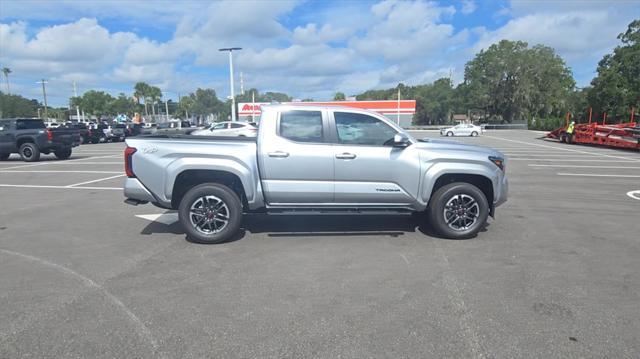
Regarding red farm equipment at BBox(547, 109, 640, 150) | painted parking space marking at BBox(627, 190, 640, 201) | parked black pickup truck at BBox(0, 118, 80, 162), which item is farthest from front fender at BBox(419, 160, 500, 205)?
red farm equipment at BBox(547, 109, 640, 150)

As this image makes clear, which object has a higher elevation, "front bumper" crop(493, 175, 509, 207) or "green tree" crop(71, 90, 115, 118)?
"green tree" crop(71, 90, 115, 118)

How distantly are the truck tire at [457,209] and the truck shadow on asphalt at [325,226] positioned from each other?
0.27 meters

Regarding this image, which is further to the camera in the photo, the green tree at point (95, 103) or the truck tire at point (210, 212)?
the green tree at point (95, 103)

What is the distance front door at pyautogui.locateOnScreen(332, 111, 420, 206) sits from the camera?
572 cm

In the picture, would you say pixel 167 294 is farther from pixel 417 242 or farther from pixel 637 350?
pixel 637 350

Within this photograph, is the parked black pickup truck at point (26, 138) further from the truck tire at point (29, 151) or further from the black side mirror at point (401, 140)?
the black side mirror at point (401, 140)

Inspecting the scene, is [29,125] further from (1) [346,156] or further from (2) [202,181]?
(1) [346,156]

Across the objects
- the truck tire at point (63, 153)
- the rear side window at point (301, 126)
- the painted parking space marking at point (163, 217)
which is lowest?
the painted parking space marking at point (163, 217)

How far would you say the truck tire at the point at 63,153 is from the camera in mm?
17962

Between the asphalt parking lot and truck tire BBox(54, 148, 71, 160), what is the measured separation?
11.9 meters

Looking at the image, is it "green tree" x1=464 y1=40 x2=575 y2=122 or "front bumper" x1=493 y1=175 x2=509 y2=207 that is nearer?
"front bumper" x1=493 y1=175 x2=509 y2=207

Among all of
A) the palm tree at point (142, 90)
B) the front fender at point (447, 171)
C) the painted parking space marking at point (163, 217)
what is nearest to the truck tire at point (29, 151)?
the painted parking space marking at point (163, 217)

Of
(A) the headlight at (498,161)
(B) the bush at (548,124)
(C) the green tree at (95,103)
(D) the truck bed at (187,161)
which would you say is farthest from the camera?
(C) the green tree at (95,103)

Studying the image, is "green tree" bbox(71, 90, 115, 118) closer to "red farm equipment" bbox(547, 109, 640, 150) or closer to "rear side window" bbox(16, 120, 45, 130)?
"rear side window" bbox(16, 120, 45, 130)
